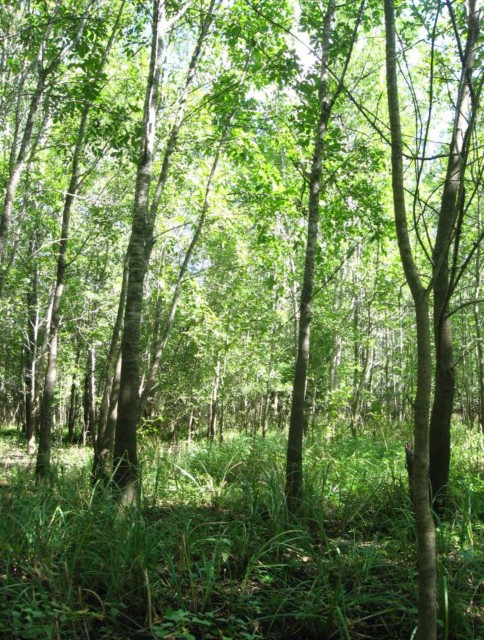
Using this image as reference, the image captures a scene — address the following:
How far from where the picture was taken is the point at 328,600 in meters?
3.22

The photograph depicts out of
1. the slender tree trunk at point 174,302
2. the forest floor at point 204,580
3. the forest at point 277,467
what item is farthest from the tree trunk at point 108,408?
the forest floor at point 204,580

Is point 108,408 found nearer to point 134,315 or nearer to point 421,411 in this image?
point 134,315

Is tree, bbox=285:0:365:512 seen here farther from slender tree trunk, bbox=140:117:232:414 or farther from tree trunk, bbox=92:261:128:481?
tree trunk, bbox=92:261:128:481

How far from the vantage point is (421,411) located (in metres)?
2.27

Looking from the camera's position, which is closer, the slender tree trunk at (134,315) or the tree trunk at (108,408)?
the slender tree trunk at (134,315)

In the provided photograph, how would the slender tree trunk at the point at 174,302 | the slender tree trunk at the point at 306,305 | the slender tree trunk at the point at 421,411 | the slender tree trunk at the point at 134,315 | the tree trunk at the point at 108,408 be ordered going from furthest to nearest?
the slender tree trunk at the point at 174,302
the tree trunk at the point at 108,408
the slender tree trunk at the point at 306,305
the slender tree trunk at the point at 134,315
the slender tree trunk at the point at 421,411

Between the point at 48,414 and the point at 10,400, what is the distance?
102 feet

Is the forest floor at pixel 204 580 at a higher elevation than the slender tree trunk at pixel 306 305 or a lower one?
lower

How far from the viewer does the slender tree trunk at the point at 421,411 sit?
2.16 m

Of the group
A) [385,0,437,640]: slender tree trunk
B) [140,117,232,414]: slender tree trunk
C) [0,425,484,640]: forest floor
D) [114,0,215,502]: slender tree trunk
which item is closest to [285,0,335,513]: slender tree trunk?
[0,425,484,640]: forest floor

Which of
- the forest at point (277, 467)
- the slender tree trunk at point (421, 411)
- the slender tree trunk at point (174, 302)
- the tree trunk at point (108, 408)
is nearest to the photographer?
the slender tree trunk at point (421, 411)

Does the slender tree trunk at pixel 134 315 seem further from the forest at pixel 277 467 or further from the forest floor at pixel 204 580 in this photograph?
the forest floor at pixel 204 580

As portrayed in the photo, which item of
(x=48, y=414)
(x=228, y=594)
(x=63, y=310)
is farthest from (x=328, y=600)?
(x=63, y=310)

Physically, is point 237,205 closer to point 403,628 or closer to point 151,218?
point 151,218
